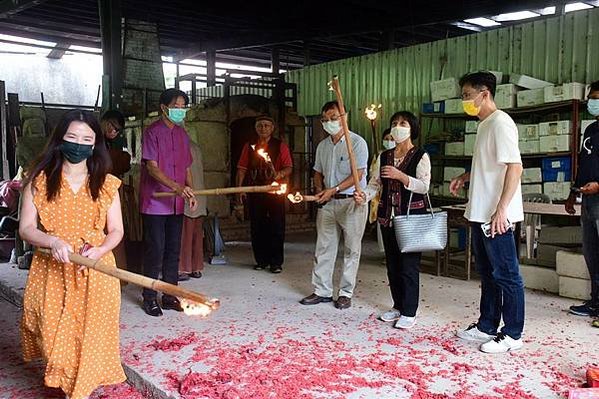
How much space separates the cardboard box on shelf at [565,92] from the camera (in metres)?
6.86

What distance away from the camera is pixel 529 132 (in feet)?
24.0

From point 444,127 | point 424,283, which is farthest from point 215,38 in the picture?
point 424,283

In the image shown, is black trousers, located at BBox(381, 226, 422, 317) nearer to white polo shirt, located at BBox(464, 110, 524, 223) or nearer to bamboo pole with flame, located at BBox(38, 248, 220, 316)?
white polo shirt, located at BBox(464, 110, 524, 223)

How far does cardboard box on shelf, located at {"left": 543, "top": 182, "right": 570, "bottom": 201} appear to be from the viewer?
710cm

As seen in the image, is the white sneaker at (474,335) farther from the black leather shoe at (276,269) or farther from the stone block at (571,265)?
the black leather shoe at (276,269)

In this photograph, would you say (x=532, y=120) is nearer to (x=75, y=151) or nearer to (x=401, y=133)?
(x=401, y=133)

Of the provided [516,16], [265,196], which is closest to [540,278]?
[265,196]

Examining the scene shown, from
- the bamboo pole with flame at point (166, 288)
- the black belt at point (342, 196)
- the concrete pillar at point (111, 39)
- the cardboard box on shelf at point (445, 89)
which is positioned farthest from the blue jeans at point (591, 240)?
the concrete pillar at point (111, 39)

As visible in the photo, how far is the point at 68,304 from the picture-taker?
265 centimetres

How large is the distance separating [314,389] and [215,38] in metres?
11.2

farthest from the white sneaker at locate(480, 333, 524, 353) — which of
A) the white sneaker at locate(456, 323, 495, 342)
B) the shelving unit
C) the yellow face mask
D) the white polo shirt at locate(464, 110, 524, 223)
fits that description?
the shelving unit

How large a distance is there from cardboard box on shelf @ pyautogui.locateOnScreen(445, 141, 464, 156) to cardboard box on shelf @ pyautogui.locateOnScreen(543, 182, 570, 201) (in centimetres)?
132

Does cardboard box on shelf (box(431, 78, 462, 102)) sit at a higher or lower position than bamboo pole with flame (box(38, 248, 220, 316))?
higher

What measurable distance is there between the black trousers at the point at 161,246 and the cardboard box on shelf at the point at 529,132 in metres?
4.97
